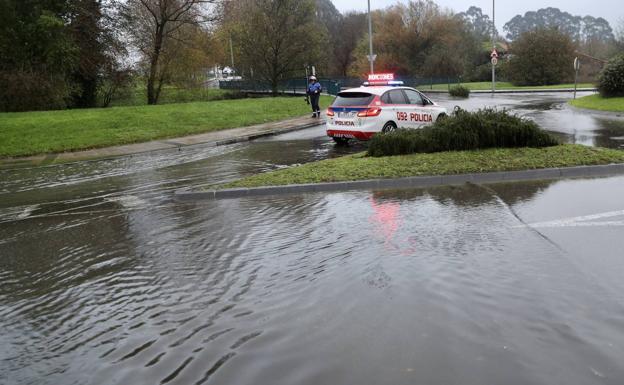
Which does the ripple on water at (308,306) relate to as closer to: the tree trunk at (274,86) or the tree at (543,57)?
the tree trunk at (274,86)

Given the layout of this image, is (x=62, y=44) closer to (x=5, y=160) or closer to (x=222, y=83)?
(x=5, y=160)

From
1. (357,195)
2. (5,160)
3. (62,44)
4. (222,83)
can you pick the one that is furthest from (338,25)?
(357,195)

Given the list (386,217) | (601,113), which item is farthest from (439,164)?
(601,113)

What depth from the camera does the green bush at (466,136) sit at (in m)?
11.6

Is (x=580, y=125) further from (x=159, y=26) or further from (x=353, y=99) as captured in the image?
(x=159, y=26)

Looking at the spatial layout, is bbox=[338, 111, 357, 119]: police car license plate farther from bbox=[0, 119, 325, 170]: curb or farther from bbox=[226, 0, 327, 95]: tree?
bbox=[226, 0, 327, 95]: tree

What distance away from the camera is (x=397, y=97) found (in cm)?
1541

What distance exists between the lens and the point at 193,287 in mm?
5312

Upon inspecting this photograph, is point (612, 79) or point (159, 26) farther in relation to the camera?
point (159, 26)

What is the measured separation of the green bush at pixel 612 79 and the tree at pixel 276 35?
99.5 ft

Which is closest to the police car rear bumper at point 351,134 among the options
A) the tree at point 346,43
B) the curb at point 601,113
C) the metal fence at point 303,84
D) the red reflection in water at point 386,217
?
the red reflection in water at point 386,217

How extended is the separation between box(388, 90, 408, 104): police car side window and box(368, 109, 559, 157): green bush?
3393 mm

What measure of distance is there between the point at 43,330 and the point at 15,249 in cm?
320

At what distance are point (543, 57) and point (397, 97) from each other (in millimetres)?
43832
